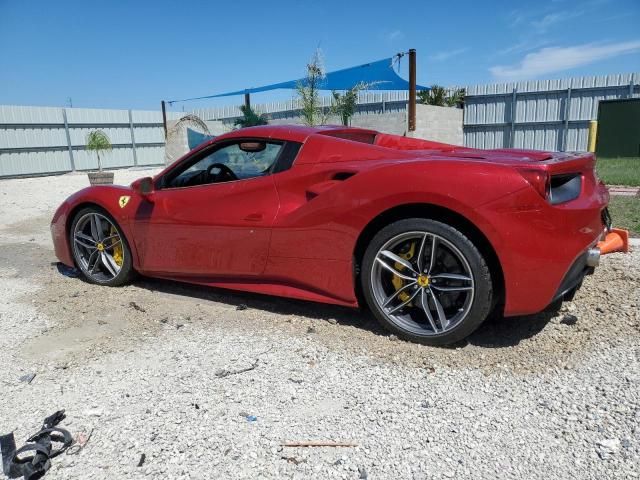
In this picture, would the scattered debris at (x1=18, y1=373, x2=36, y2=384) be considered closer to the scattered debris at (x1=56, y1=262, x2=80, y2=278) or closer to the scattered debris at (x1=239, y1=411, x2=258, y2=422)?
the scattered debris at (x1=239, y1=411, x2=258, y2=422)

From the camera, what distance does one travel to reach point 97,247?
4242mm

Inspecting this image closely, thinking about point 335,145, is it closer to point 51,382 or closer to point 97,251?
point 51,382

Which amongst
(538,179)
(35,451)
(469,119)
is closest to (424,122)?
(469,119)

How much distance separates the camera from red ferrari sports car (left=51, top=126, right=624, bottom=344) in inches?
98.3

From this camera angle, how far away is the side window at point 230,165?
3.36m

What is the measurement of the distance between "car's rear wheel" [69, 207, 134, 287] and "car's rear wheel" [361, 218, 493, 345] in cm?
229

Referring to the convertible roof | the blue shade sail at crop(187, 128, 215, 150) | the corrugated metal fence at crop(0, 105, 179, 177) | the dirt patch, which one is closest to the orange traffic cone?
the dirt patch

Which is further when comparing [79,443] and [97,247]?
[97,247]

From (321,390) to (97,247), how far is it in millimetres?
2770

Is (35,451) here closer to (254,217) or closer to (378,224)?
(254,217)

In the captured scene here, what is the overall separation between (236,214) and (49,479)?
1.89 metres

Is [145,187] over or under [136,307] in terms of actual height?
over

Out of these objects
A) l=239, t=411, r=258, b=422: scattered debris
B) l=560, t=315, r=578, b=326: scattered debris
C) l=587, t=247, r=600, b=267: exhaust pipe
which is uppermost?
l=587, t=247, r=600, b=267: exhaust pipe

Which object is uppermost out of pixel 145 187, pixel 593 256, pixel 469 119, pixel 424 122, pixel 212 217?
pixel 469 119
